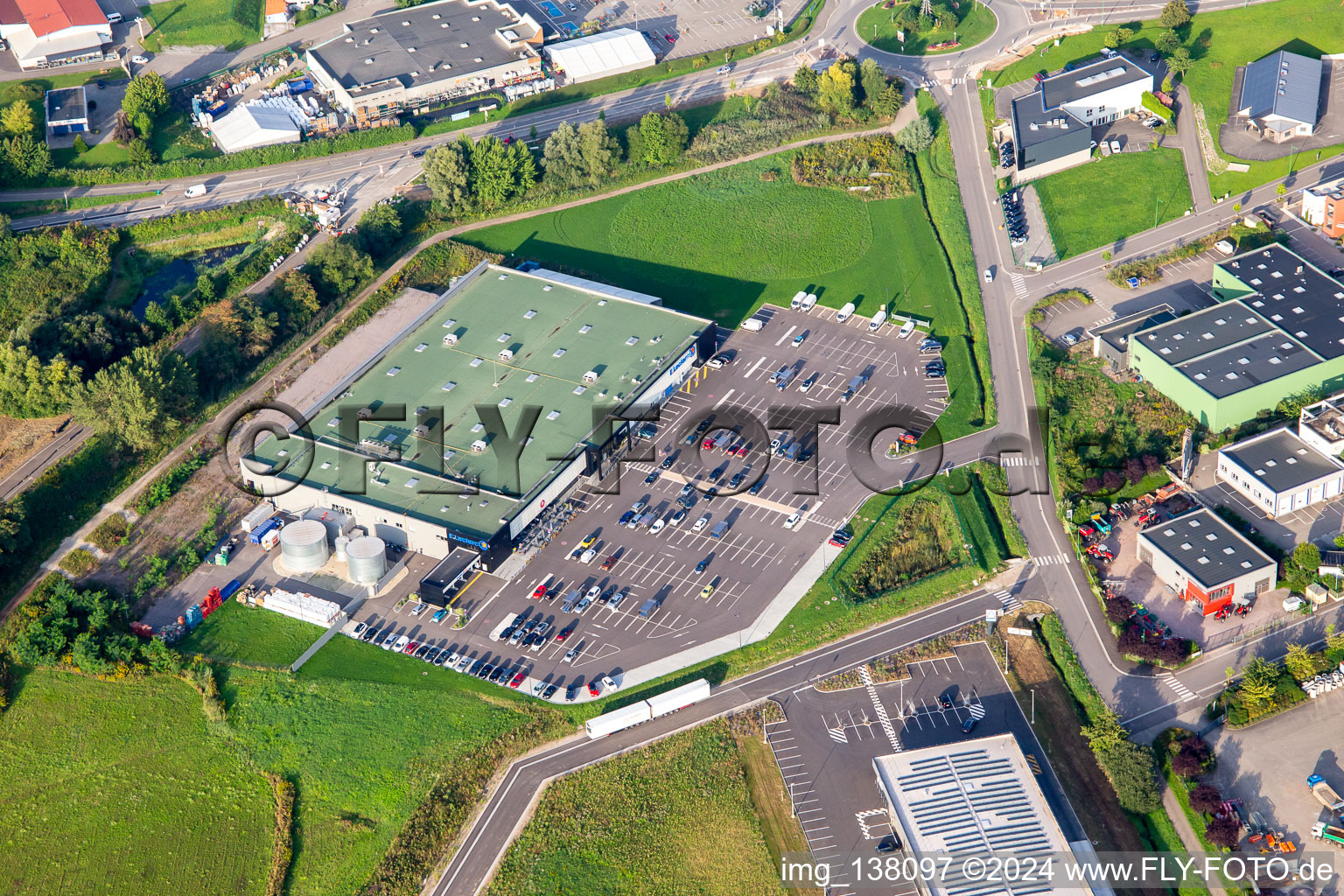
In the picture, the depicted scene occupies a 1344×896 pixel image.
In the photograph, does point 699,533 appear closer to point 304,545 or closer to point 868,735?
point 868,735

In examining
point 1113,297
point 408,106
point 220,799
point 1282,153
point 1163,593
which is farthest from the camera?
point 408,106

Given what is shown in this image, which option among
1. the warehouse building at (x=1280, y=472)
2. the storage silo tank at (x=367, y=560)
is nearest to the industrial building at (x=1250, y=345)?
the warehouse building at (x=1280, y=472)

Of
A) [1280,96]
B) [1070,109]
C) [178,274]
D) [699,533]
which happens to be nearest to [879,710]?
[699,533]

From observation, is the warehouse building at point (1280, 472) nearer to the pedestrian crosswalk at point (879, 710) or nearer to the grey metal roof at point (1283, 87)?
the pedestrian crosswalk at point (879, 710)

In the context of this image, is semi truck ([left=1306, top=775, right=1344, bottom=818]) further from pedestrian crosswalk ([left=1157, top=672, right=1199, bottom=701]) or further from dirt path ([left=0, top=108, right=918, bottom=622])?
dirt path ([left=0, top=108, right=918, bottom=622])

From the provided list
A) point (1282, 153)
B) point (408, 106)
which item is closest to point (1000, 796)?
point (1282, 153)

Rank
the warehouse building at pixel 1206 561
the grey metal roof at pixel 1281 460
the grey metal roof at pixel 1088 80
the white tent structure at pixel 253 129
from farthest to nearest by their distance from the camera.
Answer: the white tent structure at pixel 253 129
the grey metal roof at pixel 1088 80
the grey metal roof at pixel 1281 460
the warehouse building at pixel 1206 561

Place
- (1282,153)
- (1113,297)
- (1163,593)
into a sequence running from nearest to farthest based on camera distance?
(1163,593)
(1113,297)
(1282,153)

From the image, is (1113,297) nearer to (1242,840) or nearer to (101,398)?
(1242,840)
